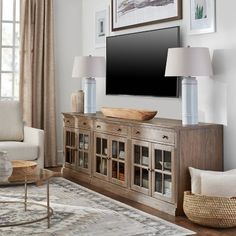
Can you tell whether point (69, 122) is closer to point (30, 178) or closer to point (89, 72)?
point (89, 72)

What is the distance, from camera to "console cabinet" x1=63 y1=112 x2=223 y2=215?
13.6ft

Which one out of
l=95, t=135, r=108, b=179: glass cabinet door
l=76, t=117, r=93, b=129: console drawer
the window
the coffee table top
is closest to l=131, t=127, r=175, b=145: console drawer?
l=95, t=135, r=108, b=179: glass cabinet door

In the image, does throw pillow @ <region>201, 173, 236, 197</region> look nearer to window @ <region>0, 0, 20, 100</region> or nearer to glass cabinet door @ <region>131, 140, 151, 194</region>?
glass cabinet door @ <region>131, 140, 151, 194</region>

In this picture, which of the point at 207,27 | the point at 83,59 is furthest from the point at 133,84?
the point at 207,27

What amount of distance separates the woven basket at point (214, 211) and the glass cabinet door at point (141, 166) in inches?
29.7

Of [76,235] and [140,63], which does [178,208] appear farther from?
[140,63]

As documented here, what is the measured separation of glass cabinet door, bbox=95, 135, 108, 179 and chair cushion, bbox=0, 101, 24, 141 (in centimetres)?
113

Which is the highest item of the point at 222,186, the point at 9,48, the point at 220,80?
the point at 9,48

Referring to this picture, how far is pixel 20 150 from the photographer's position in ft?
17.7

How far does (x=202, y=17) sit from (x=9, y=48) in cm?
304

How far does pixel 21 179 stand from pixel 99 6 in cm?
334

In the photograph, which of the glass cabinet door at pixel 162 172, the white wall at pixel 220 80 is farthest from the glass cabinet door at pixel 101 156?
the glass cabinet door at pixel 162 172

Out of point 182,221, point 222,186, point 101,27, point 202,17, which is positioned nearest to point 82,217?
point 182,221

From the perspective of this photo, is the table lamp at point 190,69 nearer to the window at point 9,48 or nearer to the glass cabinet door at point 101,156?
the glass cabinet door at point 101,156
